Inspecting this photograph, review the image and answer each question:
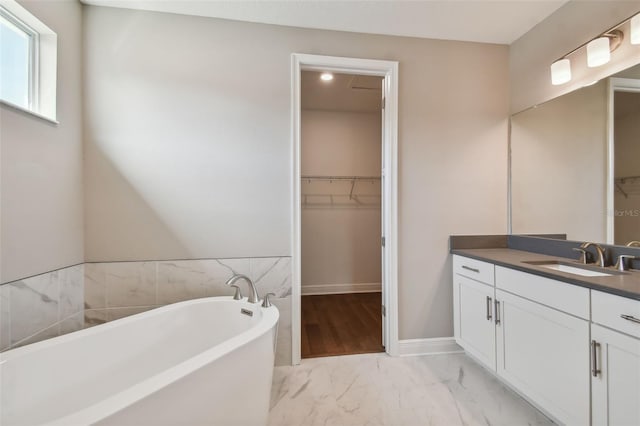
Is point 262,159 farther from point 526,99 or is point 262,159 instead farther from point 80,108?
point 526,99

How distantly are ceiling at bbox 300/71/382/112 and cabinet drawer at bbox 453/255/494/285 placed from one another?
1.87 meters

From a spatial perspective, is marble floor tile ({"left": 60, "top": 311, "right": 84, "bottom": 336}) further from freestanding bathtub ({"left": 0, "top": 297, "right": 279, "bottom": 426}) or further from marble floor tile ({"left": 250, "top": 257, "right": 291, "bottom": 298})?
marble floor tile ({"left": 250, "top": 257, "right": 291, "bottom": 298})

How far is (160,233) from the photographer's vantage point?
1.88 m

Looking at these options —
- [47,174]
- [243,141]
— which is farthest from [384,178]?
[47,174]

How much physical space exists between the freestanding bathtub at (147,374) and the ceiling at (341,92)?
2.36 m

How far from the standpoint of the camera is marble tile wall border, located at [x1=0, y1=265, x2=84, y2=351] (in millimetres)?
1269

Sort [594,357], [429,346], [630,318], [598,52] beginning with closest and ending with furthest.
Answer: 1. [630,318]
2. [594,357]
3. [598,52]
4. [429,346]

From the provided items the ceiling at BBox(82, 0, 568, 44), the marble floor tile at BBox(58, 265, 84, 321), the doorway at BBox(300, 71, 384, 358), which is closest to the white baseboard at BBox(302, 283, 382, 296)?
the doorway at BBox(300, 71, 384, 358)

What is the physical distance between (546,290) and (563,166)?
41.5 inches

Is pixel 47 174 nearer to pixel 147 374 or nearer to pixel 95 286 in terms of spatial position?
pixel 95 286

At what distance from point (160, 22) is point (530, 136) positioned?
115 inches

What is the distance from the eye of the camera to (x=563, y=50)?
1.87 m

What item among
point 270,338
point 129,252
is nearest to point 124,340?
point 129,252

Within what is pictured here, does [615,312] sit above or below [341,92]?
below
